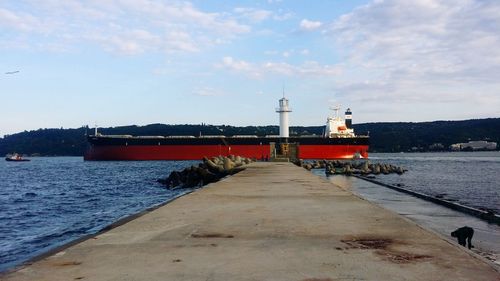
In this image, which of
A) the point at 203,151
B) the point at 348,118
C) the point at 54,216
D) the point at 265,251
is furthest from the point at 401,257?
the point at 348,118

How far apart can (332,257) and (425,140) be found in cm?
18244

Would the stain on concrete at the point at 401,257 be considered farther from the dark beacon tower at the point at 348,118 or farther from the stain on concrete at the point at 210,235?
the dark beacon tower at the point at 348,118

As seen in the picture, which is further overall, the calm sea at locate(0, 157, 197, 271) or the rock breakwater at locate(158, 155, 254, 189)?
the rock breakwater at locate(158, 155, 254, 189)

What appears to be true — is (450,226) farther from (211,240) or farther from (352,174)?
(352,174)

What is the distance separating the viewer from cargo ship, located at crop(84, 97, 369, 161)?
7025 centimetres

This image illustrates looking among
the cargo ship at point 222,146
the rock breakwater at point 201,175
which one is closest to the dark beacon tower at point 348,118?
the cargo ship at point 222,146

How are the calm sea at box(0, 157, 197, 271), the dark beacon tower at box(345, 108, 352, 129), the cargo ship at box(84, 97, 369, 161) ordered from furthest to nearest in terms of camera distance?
the dark beacon tower at box(345, 108, 352, 129) → the cargo ship at box(84, 97, 369, 161) → the calm sea at box(0, 157, 197, 271)

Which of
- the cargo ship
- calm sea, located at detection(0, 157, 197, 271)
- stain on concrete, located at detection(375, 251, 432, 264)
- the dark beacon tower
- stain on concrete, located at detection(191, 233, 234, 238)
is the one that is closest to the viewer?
stain on concrete, located at detection(375, 251, 432, 264)

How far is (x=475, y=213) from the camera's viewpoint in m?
14.8

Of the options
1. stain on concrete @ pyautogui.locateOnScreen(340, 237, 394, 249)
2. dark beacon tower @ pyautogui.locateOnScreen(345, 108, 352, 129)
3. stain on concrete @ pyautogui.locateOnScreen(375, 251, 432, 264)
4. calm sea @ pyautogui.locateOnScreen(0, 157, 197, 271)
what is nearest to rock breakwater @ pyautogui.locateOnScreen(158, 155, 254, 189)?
calm sea @ pyautogui.locateOnScreen(0, 157, 197, 271)

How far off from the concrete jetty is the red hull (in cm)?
6061

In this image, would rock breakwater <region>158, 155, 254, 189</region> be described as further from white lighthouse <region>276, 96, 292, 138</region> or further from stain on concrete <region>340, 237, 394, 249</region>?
white lighthouse <region>276, 96, 292, 138</region>

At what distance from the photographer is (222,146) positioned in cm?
7006

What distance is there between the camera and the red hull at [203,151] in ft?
230
